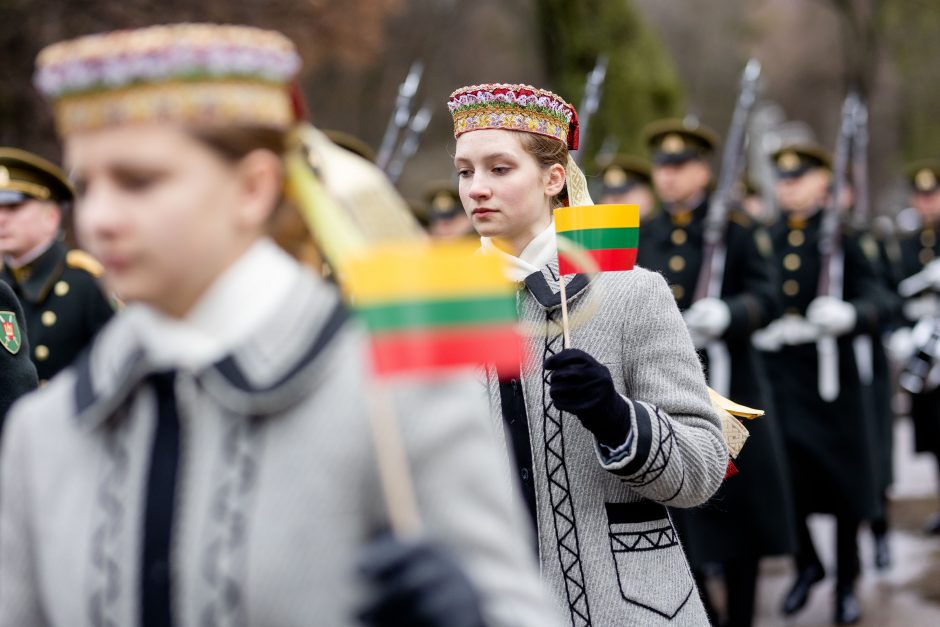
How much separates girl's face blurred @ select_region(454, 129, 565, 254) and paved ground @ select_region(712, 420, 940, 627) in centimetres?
417

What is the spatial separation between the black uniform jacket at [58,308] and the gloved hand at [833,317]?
3.67 meters

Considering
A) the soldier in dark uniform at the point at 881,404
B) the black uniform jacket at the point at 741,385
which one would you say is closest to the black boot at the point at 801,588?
the soldier in dark uniform at the point at 881,404

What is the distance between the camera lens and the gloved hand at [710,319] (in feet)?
21.6

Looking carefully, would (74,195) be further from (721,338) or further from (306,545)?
(306,545)

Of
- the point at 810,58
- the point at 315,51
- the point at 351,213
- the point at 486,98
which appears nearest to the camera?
the point at 351,213

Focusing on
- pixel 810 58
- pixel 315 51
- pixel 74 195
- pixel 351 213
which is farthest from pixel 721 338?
pixel 810 58

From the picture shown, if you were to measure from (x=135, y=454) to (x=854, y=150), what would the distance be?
9.05 m

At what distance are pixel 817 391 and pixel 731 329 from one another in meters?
1.25

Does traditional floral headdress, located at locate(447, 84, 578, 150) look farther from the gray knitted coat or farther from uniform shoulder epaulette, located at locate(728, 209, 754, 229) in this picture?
uniform shoulder epaulette, located at locate(728, 209, 754, 229)

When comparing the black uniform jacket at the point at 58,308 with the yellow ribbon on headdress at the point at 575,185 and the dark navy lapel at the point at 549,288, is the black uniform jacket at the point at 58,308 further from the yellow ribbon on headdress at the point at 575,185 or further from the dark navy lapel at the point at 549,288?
the dark navy lapel at the point at 549,288

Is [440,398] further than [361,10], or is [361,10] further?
[361,10]

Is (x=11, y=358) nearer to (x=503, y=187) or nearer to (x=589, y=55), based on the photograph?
(x=503, y=187)

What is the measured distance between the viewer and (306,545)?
1.64 meters

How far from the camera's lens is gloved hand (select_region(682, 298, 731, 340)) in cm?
659
